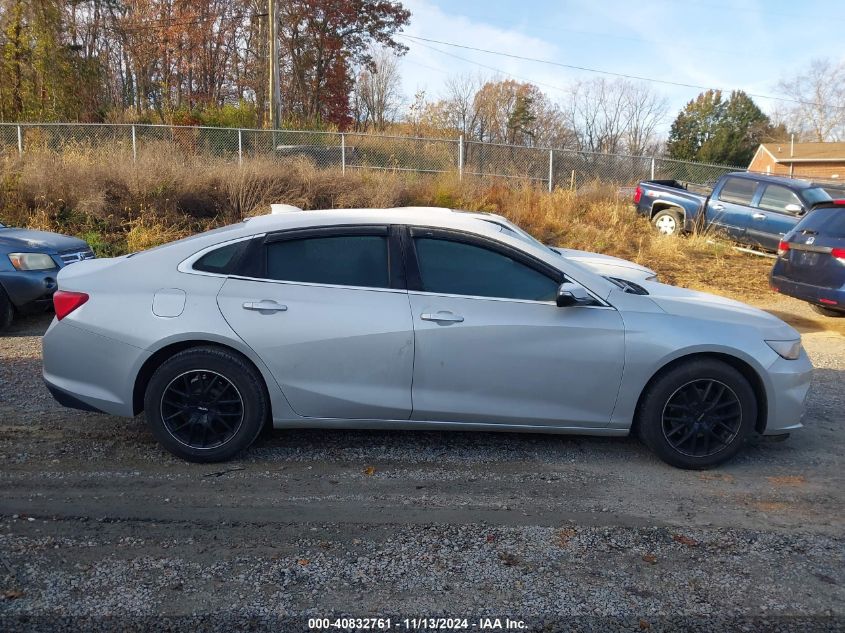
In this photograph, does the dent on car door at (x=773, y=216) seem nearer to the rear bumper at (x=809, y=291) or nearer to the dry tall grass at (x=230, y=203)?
the dry tall grass at (x=230, y=203)

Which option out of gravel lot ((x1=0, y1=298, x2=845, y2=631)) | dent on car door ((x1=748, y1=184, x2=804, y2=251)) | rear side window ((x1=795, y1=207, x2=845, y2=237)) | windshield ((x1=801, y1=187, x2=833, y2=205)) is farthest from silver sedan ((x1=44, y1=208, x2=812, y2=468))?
windshield ((x1=801, y1=187, x2=833, y2=205))

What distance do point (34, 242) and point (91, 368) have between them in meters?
4.74

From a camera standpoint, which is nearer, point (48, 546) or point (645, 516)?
point (48, 546)

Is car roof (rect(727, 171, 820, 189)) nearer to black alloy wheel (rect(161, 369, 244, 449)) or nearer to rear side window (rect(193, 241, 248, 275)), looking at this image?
rear side window (rect(193, 241, 248, 275))

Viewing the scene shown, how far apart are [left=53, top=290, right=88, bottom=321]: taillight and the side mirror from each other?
290 cm

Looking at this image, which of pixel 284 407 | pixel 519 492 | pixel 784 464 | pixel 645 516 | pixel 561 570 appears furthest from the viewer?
pixel 784 464

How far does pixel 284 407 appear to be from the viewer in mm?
4270

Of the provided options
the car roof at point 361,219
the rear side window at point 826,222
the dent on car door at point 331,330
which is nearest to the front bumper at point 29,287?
the car roof at point 361,219

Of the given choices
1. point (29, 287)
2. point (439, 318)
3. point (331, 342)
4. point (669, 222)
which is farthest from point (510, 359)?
point (669, 222)

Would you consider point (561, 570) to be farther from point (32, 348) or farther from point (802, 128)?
point (802, 128)

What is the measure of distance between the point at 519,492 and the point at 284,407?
1.50 m

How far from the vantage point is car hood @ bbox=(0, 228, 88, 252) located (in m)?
7.90

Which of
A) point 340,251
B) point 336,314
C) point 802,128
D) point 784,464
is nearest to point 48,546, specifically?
point 336,314

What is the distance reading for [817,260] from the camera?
8641 millimetres
